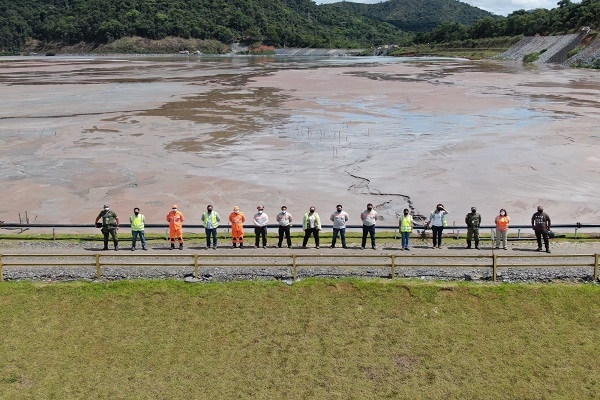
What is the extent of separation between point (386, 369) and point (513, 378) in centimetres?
272

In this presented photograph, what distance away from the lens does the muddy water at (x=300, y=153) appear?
2723 cm

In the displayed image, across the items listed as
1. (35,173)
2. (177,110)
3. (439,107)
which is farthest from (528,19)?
(35,173)

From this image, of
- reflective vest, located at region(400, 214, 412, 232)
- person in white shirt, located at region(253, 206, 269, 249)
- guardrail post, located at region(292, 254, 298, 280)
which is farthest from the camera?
person in white shirt, located at region(253, 206, 269, 249)

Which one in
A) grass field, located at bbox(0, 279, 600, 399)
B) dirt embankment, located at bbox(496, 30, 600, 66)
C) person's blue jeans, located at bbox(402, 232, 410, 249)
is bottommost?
grass field, located at bbox(0, 279, 600, 399)

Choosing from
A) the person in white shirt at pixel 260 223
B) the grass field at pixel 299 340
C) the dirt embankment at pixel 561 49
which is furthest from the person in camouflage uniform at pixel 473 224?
the dirt embankment at pixel 561 49

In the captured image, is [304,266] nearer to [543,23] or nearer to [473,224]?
[473,224]

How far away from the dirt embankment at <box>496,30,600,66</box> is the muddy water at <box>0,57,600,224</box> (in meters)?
52.7

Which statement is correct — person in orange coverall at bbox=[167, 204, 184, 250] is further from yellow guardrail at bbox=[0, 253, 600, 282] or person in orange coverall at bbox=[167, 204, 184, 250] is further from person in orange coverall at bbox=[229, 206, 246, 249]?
person in orange coverall at bbox=[229, 206, 246, 249]

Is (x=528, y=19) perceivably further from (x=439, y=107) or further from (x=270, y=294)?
(x=270, y=294)

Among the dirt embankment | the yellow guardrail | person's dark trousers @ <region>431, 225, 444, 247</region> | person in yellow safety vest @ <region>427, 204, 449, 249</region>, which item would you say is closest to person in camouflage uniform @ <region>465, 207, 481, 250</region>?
person in yellow safety vest @ <region>427, 204, 449, 249</region>

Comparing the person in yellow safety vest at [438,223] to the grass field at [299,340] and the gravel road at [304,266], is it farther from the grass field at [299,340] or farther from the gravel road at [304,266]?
the grass field at [299,340]

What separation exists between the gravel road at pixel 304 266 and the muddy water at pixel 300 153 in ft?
23.5

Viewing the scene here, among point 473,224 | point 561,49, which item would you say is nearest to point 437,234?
point 473,224

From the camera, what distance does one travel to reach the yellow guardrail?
1598 cm
